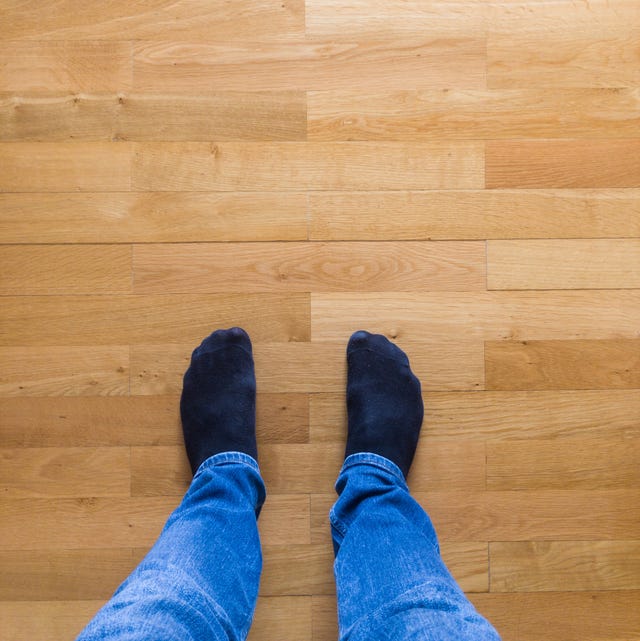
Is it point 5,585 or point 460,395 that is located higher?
point 460,395

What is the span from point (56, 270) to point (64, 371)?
187 mm

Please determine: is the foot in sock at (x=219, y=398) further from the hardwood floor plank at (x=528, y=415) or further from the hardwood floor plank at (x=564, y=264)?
the hardwood floor plank at (x=564, y=264)

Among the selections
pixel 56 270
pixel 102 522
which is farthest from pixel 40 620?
pixel 56 270

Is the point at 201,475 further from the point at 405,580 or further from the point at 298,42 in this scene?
the point at 298,42

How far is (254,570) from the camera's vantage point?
2.54 feet

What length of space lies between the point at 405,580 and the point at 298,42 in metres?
0.92

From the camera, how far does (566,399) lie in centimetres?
95

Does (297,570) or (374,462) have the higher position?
(374,462)

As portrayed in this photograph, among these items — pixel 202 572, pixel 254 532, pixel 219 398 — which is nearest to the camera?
pixel 202 572

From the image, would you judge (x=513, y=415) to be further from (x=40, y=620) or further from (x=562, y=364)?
(x=40, y=620)

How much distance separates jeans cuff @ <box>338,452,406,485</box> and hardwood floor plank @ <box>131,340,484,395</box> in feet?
0.41

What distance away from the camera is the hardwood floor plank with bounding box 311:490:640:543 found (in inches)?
36.8

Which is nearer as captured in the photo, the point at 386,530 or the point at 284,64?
the point at 386,530

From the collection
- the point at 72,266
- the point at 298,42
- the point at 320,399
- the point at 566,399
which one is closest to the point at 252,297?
the point at 320,399
